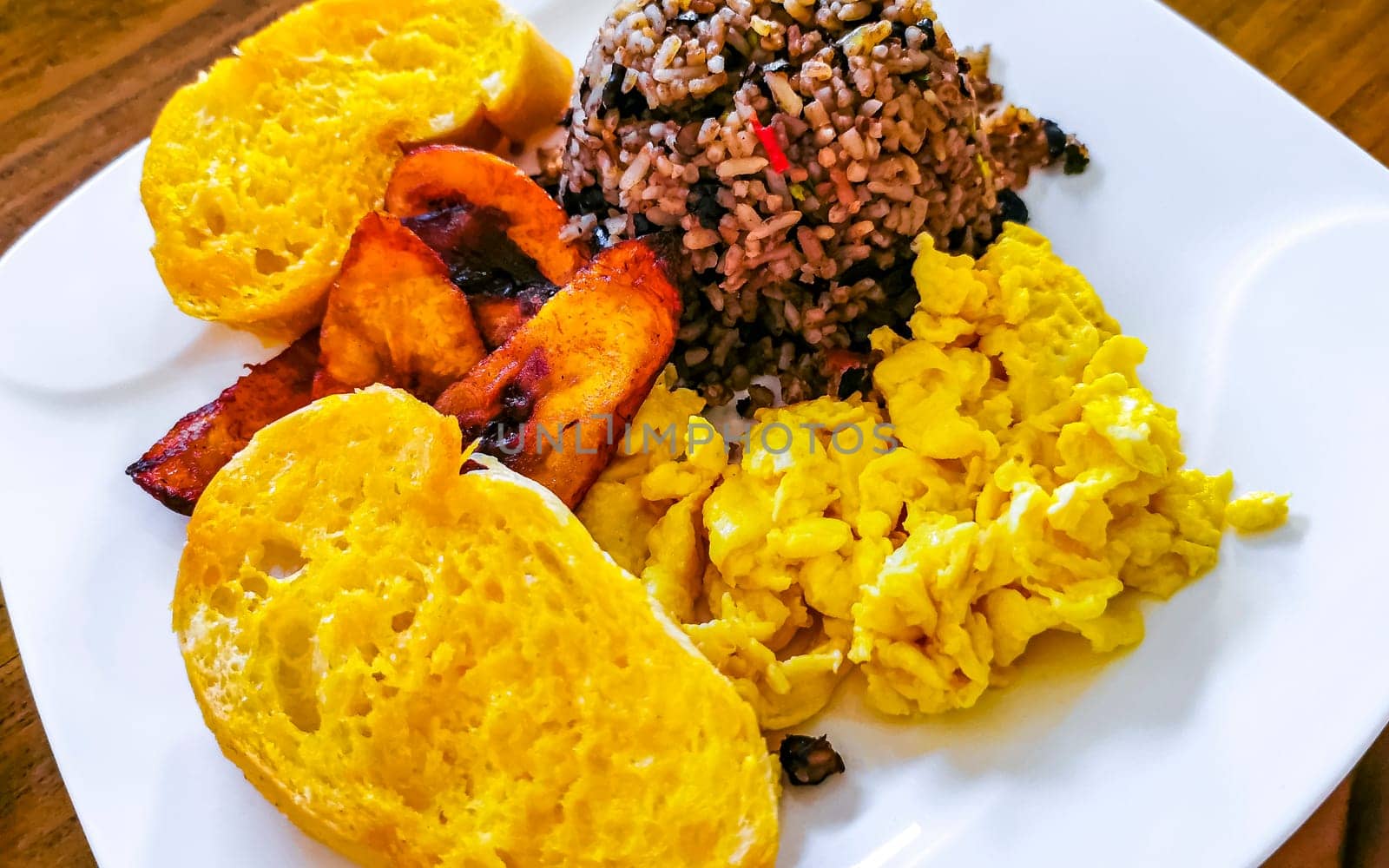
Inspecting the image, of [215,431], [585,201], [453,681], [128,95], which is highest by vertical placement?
[585,201]

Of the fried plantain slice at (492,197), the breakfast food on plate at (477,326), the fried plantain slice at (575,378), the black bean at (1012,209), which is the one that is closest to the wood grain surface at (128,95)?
the breakfast food on plate at (477,326)

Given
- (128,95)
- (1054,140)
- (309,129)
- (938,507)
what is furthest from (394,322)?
(128,95)

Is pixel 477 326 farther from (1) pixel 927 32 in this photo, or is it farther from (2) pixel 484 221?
(1) pixel 927 32

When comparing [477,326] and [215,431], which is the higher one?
[477,326]

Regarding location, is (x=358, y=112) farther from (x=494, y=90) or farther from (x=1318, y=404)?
(x=1318, y=404)

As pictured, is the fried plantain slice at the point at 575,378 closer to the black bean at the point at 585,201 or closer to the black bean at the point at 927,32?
the black bean at the point at 585,201

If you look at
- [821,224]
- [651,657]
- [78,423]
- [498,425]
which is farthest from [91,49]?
[651,657]
